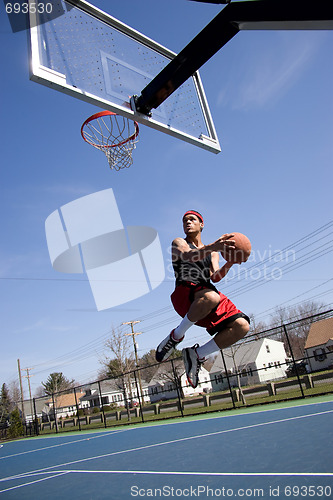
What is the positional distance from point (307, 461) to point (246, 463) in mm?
873

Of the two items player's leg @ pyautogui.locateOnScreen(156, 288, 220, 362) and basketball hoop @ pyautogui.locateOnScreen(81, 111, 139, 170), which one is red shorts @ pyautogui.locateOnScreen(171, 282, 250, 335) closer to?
player's leg @ pyautogui.locateOnScreen(156, 288, 220, 362)

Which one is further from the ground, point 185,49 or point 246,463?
point 185,49

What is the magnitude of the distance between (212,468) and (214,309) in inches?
136

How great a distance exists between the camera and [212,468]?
512 cm

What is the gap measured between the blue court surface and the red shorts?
6.33 feet

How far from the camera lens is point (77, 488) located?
18.4ft

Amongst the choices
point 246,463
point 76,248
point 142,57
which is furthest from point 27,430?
point 142,57

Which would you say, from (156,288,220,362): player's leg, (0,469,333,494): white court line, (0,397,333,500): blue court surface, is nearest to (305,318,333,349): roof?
(0,397,333,500): blue court surface

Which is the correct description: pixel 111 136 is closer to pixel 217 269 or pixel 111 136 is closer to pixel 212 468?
pixel 217 269

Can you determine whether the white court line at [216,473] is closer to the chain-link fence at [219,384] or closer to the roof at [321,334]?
the chain-link fence at [219,384]

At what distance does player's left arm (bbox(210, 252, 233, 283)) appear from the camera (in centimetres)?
294

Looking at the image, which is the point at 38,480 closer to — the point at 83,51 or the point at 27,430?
the point at 83,51

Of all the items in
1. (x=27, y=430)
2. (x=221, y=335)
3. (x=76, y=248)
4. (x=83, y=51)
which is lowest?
(x=27, y=430)

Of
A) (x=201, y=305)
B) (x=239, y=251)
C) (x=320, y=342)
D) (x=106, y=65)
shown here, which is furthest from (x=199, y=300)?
(x=320, y=342)
